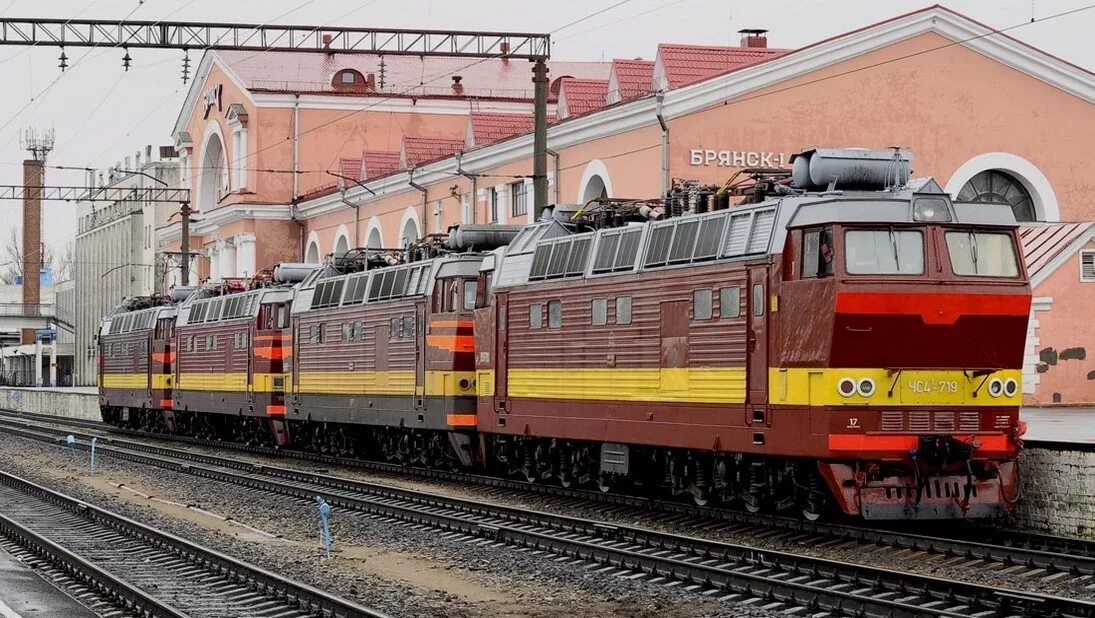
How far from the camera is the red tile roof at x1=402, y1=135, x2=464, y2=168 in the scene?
61.9 metres

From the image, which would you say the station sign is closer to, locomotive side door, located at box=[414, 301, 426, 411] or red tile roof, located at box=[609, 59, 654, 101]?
red tile roof, located at box=[609, 59, 654, 101]

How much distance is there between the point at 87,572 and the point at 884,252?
31.7ft

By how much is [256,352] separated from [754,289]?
23812mm

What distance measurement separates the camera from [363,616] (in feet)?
47.2

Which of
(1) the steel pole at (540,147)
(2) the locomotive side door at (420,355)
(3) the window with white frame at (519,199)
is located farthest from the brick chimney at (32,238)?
(2) the locomotive side door at (420,355)

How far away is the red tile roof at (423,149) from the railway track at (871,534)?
35348 mm

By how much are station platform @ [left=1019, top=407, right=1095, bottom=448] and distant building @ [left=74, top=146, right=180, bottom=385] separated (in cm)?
7525

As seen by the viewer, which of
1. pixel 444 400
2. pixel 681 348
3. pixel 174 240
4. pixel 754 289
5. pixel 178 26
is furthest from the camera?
pixel 174 240

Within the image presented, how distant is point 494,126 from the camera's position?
57594 millimetres

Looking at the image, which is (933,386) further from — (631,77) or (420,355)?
(631,77)

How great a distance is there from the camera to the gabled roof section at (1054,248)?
116 feet

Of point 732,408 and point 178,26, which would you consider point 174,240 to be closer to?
point 178,26

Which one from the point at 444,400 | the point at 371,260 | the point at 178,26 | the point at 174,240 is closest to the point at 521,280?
the point at 444,400

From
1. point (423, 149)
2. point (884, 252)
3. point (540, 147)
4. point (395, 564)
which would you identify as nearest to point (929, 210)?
point (884, 252)
